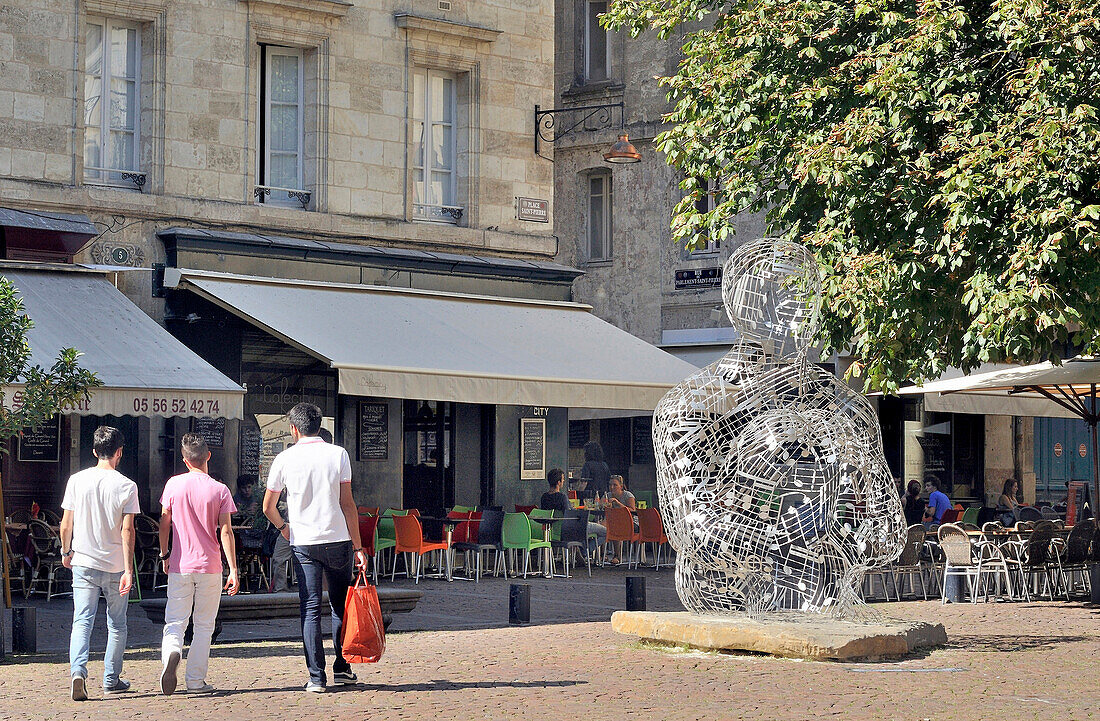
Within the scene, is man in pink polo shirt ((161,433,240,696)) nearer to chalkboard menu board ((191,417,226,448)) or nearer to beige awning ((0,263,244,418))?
beige awning ((0,263,244,418))

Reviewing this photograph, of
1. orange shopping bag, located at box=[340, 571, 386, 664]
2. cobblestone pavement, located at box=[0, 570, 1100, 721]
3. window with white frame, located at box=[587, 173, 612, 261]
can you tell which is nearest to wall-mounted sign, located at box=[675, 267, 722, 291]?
window with white frame, located at box=[587, 173, 612, 261]

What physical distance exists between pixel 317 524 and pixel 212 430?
9706mm

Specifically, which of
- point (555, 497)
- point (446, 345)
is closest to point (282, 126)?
point (446, 345)

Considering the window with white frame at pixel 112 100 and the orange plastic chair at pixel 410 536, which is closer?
the orange plastic chair at pixel 410 536

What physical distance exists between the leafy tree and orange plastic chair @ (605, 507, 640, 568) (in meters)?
8.89

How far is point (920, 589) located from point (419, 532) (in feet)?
19.4

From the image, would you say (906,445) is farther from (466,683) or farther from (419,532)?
(466,683)

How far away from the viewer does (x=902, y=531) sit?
11.3 metres

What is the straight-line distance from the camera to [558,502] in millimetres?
19578

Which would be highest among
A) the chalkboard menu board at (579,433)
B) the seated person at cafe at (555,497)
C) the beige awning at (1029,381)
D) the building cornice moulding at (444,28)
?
the building cornice moulding at (444,28)

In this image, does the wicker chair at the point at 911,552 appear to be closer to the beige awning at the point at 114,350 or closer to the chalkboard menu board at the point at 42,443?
the beige awning at the point at 114,350

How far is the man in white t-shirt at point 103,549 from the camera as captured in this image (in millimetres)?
9117

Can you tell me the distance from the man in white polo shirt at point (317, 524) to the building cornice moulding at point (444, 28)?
11.9 meters

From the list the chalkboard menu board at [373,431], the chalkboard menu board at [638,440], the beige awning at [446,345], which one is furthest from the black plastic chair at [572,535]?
the chalkboard menu board at [638,440]
